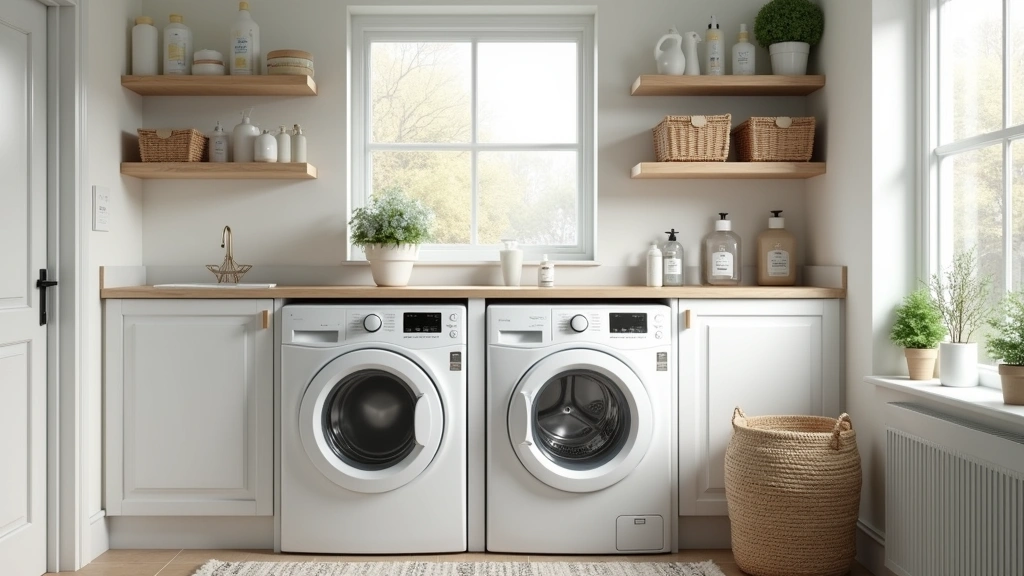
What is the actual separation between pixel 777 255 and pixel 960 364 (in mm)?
888

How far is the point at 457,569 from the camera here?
8.44ft

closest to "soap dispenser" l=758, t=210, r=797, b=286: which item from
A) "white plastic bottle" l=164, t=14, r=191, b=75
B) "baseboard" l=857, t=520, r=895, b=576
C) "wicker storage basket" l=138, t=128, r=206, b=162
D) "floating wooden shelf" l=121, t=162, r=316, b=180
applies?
"baseboard" l=857, t=520, r=895, b=576

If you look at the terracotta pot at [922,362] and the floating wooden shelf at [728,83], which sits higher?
the floating wooden shelf at [728,83]

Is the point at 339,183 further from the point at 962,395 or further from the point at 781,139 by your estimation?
the point at 962,395

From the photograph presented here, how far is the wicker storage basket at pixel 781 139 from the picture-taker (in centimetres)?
292

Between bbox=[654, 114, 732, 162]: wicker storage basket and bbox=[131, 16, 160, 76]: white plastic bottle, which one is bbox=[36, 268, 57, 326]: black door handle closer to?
bbox=[131, 16, 160, 76]: white plastic bottle

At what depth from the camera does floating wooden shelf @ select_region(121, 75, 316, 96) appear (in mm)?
2914

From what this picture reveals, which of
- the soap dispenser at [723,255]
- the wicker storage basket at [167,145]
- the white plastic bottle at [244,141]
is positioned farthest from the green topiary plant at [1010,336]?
the wicker storage basket at [167,145]

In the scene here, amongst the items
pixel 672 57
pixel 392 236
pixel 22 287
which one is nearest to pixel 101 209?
pixel 22 287

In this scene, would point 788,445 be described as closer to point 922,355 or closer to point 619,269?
point 922,355

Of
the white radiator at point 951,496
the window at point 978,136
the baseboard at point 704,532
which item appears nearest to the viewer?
A: the white radiator at point 951,496

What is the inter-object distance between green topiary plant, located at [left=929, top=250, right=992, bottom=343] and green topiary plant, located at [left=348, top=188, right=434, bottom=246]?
168 cm

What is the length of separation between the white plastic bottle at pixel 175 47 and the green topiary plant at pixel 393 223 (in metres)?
0.87

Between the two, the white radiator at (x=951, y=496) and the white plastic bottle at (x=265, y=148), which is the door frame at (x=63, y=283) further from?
the white radiator at (x=951, y=496)
